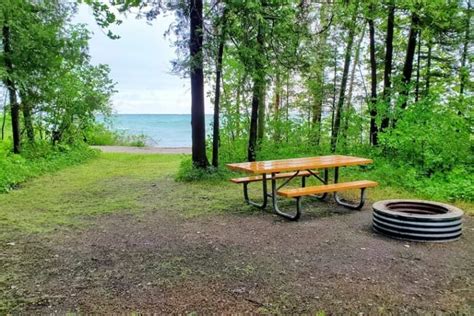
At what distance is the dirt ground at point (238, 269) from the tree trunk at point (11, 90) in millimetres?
5382

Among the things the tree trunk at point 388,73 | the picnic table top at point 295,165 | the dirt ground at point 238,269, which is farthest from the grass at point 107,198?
the tree trunk at point 388,73

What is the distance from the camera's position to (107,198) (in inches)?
246

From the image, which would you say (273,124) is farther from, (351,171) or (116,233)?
(116,233)

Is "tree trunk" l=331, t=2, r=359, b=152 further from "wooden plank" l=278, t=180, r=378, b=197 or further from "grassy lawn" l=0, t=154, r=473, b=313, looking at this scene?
"wooden plank" l=278, t=180, r=378, b=197

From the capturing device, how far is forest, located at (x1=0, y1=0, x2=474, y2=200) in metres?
7.00

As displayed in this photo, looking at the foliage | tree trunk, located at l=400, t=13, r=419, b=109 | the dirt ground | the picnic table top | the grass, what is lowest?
the dirt ground

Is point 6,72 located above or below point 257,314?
above

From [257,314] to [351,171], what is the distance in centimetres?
540

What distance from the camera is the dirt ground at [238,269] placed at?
273 centimetres

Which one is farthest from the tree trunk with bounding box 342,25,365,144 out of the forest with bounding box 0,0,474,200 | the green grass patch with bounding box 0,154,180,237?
the green grass patch with bounding box 0,154,180,237

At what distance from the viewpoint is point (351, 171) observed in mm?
7539

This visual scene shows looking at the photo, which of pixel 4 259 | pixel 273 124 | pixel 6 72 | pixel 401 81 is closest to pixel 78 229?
pixel 4 259

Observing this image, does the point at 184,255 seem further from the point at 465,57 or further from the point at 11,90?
the point at 465,57

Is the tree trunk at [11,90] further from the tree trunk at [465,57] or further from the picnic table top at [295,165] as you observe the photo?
the tree trunk at [465,57]
